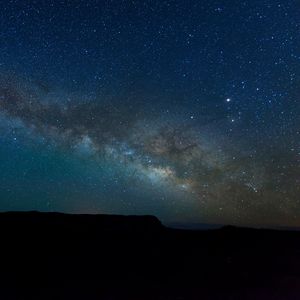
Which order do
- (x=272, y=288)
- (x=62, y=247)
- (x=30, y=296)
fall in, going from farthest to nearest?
(x=62, y=247) → (x=272, y=288) → (x=30, y=296)

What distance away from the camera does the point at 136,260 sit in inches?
1042

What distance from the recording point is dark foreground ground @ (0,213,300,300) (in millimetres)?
→ 19203

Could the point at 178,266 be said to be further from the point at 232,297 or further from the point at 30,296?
the point at 30,296

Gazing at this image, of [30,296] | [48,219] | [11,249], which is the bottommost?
[30,296]

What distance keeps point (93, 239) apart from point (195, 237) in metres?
10.7

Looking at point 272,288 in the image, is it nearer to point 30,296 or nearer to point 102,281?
point 102,281

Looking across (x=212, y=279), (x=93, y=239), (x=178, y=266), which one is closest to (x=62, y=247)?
(x=93, y=239)

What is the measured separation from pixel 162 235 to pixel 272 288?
1534cm

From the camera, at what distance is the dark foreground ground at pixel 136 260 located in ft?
63.0

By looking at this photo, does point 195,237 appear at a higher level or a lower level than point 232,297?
higher

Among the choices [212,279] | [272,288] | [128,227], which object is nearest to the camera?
[272,288]

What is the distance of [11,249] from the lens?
25.2 meters

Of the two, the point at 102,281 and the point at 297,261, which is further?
the point at 297,261

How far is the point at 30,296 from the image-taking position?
1770cm
